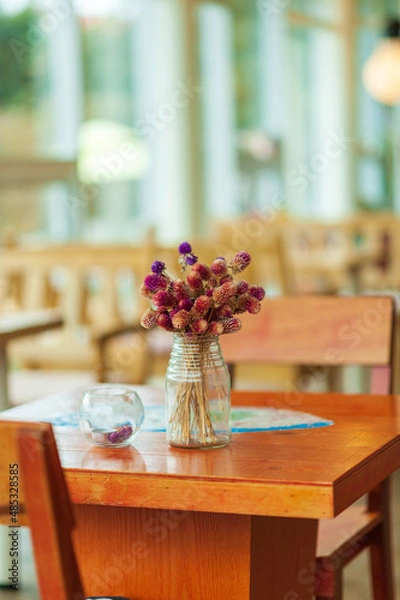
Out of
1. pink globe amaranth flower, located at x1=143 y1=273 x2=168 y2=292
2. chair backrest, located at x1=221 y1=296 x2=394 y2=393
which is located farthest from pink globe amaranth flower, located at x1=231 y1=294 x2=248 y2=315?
chair backrest, located at x1=221 y1=296 x2=394 y2=393

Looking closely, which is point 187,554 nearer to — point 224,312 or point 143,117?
point 224,312

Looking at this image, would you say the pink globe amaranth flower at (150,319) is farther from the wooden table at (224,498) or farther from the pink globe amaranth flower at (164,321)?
the wooden table at (224,498)

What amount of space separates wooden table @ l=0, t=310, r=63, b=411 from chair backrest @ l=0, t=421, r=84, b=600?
1785mm

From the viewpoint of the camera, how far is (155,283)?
158cm

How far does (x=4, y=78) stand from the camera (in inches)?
235

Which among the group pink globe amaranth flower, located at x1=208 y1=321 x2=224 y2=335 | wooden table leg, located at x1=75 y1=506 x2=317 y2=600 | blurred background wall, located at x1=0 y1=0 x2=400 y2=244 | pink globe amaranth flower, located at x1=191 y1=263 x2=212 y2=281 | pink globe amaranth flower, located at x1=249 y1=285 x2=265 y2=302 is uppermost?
blurred background wall, located at x1=0 y1=0 x2=400 y2=244

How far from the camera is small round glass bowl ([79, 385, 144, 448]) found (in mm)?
1629

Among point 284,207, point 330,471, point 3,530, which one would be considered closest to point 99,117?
point 284,207

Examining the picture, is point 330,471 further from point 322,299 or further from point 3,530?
point 3,530

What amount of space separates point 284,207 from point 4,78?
4.28 metres

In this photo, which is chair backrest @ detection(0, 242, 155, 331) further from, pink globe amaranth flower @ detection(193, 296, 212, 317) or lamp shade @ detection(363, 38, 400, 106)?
lamp shade @ detection(363, 38, 400, 106)

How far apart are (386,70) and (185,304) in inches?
284

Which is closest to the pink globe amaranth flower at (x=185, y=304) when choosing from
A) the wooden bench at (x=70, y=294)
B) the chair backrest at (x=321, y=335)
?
the chair backrest at (x=321, y=335)

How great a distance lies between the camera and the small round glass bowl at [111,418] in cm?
163
